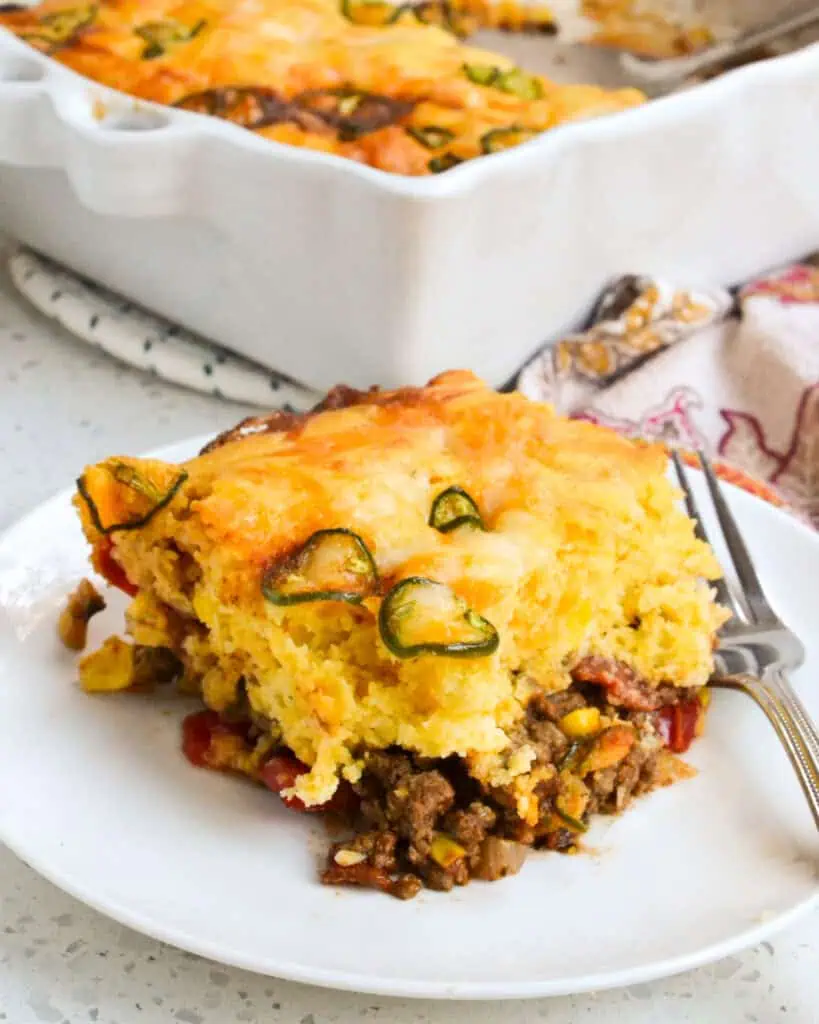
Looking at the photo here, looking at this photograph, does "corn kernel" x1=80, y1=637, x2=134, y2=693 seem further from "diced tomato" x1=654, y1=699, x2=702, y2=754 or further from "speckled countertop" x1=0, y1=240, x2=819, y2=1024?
"diced tomato" x1=654, y1=699, x2=702, y2=754

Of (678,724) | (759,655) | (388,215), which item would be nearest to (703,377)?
(388,215)

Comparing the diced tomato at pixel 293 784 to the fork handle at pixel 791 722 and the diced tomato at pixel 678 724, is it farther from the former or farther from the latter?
the fork handle at pixel 791 722

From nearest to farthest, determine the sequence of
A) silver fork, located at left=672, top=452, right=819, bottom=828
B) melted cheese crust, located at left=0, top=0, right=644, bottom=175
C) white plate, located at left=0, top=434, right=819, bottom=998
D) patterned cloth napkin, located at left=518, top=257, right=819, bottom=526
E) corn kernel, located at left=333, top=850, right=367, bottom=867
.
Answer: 1. white plate, located at left=0, top=434, right=819, bottom=998
2. corn kernel, located at left=333, top=850, right=367, bottom=867
3. silver fork, located at left=672, top=452, right=819, bottom=828
4. melted cheese crust, located at left=0, top=0, right=644, bottom=175
5. patterned cloth napkin, located at left=518, top=257, right=819, bottom=526

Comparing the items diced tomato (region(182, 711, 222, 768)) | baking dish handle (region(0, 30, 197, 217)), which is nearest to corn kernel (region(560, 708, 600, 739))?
diced tomato (region(182, 711, 222, 768))

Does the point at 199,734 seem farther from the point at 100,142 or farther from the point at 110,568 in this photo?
the point at 100,142

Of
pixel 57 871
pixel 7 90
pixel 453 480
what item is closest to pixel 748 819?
pixel 453 480

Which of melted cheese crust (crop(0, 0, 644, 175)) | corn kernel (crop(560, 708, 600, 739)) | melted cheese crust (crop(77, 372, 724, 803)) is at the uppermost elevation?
melted cheese crust (crop(0, 0, 644, 175))

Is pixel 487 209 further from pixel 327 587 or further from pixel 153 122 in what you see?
pixel 327 587
